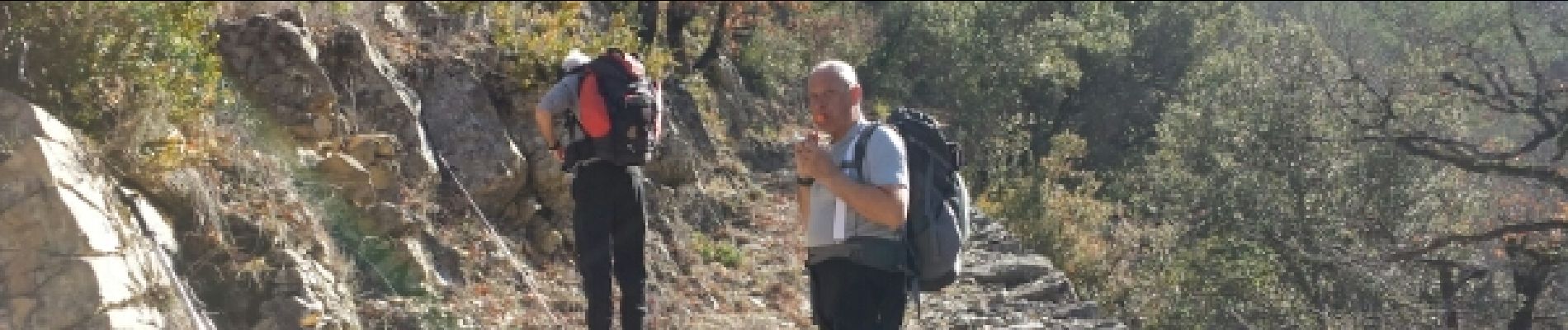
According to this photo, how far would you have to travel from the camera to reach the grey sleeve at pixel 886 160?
13.0ft

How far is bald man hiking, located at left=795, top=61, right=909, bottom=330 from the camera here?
13.0 ft

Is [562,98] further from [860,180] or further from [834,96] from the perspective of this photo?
[860,180]

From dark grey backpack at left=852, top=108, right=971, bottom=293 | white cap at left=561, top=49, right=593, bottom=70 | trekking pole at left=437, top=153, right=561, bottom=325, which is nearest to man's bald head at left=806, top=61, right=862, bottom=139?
dark grey backpack at left=852, top=108, right=971, bottom=293

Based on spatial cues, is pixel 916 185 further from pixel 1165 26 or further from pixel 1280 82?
pixel 1165 26

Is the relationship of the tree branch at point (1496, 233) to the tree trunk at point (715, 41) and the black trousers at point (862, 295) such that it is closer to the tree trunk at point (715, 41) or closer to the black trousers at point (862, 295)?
the black trousers at point (862, 295)

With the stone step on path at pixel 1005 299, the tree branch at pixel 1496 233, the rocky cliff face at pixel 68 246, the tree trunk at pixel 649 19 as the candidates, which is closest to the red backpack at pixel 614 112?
the rocky cliff face at pixel 68 246

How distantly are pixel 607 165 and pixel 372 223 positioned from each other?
5.18 feet

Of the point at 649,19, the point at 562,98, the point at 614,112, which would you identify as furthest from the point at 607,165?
the point at 649,19

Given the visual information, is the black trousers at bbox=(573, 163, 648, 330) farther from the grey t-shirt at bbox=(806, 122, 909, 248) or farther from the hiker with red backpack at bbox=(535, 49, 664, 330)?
the grey t-shirt at bbox=(806, 122, 909, 248)

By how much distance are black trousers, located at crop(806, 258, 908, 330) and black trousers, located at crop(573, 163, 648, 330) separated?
5.71ft

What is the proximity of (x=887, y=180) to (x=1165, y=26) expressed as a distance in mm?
27474

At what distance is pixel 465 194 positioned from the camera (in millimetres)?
7590

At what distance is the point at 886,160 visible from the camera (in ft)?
13.1

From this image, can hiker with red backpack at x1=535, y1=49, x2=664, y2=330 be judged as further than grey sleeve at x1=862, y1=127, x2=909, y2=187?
Yes
